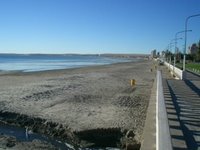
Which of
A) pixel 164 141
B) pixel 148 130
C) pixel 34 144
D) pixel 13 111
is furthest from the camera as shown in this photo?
pixel 13 111

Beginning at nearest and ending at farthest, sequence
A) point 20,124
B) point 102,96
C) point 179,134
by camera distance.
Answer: point 179,134 < point 20,124 < point 102,96

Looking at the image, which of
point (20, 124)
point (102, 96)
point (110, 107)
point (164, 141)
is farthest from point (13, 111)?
point (164, 141)

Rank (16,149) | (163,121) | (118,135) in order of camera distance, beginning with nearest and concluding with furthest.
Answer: (163,121) → (16,149) → (118,135)

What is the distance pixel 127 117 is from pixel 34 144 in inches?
214

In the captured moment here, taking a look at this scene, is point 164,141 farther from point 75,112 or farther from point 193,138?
point 75,112

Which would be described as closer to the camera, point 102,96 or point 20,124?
point 20,124

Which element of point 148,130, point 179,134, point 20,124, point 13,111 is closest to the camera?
point 179,134

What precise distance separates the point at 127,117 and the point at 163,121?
8.70 meters

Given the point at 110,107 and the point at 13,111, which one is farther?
the point at 110,107

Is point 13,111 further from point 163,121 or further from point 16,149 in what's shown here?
point 163,121

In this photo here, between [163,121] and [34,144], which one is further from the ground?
[163,121]

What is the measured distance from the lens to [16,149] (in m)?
12.3

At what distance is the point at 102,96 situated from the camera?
85.3 feet

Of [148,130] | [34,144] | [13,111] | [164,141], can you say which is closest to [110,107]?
[13,111]
